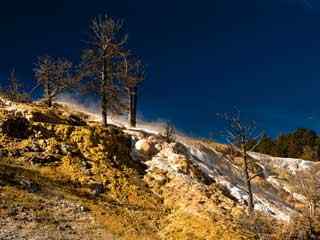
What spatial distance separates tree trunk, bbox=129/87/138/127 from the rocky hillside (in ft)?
43.2

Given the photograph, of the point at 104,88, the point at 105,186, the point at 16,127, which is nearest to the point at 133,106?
the point at 104,88

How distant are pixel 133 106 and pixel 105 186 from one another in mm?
30330

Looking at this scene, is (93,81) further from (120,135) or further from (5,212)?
(5,212)

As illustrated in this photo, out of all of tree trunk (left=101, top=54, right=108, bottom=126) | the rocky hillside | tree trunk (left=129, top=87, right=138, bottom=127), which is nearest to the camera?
the rocky hillside

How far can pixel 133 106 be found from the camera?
66875 mm

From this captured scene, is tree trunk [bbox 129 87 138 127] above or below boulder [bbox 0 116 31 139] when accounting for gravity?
above

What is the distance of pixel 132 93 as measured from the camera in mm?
67375

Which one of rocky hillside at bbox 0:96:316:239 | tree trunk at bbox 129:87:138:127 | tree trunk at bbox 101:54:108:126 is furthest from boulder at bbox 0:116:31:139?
tree trunk at bbox 129:87:138:127

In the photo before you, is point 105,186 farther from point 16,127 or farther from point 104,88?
point 104,88

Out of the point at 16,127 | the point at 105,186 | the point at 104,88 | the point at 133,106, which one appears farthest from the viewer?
the point at 133,106

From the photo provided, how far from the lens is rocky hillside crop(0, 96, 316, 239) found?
30.1 m

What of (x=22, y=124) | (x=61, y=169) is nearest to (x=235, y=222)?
(x=61, y=169)

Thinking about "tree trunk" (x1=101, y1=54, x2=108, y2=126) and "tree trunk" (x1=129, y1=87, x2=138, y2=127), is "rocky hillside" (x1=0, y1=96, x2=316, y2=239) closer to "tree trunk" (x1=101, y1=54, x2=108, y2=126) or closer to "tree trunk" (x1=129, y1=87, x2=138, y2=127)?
"tree trunk" (x1=101, y1=54, x2=108, y2=126)

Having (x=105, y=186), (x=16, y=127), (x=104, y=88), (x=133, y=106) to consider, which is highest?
(x=133, y=106)
